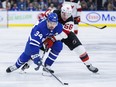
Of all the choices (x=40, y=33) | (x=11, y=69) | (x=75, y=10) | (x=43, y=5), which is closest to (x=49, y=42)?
(x=40, y=33)

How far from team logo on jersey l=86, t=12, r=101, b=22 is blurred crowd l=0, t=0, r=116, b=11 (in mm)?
227

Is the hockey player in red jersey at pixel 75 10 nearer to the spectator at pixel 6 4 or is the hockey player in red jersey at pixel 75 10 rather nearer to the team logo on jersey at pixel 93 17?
the team logo on jersey at pixel 93 17

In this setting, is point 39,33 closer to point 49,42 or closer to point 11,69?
point 49,42

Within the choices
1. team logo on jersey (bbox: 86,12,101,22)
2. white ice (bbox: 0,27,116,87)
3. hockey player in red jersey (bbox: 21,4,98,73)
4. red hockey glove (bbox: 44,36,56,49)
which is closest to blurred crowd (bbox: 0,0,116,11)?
team logo on jersey (bbox: 86,12,101,22)

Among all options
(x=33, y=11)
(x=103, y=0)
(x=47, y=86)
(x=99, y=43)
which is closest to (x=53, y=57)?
(x=47, y=86)

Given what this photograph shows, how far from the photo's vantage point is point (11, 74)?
5.40 m

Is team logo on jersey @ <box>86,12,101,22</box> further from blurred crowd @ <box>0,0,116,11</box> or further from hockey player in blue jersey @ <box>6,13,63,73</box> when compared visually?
hockey player in blue jersey @ <box>6,13,63,73</box>

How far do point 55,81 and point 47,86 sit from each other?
1.00ft

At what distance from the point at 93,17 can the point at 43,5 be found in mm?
1529

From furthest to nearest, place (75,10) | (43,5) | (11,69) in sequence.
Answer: (43,5)
(75,10)
(11,69)

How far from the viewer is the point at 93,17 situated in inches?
517

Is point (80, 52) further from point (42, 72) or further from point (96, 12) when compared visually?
point (96, 12)

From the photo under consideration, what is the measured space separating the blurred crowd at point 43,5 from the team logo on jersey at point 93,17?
0.23 meters

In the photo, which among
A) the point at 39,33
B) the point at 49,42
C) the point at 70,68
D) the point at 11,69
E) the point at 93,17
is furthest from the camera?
the point at 93,17
